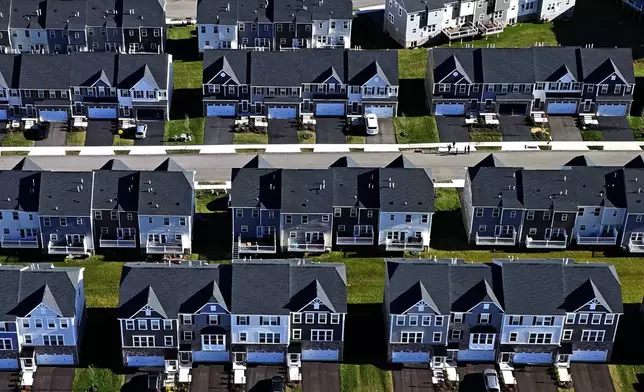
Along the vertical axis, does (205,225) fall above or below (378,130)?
below

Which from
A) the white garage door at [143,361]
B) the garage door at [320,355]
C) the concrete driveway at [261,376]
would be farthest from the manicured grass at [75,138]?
the garage door at [320,355]

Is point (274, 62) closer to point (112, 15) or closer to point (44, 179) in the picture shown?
point (112, 15)

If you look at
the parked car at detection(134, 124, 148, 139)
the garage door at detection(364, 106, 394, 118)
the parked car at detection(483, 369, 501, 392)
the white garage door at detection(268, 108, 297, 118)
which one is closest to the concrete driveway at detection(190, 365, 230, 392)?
the parked car at detection(483, 369, 501, 392)

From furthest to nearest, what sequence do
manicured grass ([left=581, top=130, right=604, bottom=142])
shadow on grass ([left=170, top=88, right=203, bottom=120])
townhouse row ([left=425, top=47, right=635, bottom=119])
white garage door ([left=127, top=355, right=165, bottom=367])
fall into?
shadow on grass ([left=170, top=88, right=203, bottom=120]) < townhouse row ([left=425, top=47, right=635, bottom=119]) < manicured grass ([left=581, top=130, right=604, bottom=142]) < white garage door ([left=127, top=355, right=165, bottom=367])

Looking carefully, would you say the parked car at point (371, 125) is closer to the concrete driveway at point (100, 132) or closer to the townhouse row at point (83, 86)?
the townhouse row at point (83, 86)

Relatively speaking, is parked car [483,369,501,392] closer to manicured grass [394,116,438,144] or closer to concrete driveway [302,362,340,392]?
concrete driveway [302,362,340,392]

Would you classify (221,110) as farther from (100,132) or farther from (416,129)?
(416,129)

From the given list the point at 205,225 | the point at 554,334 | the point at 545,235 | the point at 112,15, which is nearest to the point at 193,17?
the point at 112,15
